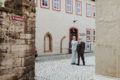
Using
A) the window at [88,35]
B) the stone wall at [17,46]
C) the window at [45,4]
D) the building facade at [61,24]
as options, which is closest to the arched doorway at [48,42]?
the building facade at [61,24]

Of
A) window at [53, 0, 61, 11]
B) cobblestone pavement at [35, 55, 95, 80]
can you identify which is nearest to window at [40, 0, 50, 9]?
window at [53, 0, 61, 11]

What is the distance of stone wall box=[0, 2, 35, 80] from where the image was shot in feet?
14.5

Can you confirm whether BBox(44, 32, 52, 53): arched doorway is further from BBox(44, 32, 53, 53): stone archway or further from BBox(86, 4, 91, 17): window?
BBox(86, 4, 91, 17): window

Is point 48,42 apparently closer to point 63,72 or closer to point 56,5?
point 56,5

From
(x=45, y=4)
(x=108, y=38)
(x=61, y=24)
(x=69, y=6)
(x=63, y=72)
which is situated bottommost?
(x=63, y=72)

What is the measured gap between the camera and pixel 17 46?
4848 mm

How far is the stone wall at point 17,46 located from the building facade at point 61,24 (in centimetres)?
1092

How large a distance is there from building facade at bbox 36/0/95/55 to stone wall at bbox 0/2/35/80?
10.9 m

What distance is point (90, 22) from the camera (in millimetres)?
21906

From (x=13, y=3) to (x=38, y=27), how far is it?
37.2 feet

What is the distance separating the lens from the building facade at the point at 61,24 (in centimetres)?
1666

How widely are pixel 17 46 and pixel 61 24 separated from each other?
1370 cm

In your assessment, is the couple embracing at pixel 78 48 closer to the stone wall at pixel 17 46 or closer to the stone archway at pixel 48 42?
the stone wall at pixel 17 46

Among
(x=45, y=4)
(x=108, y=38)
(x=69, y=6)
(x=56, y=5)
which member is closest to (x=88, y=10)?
(x=69, y=6)
